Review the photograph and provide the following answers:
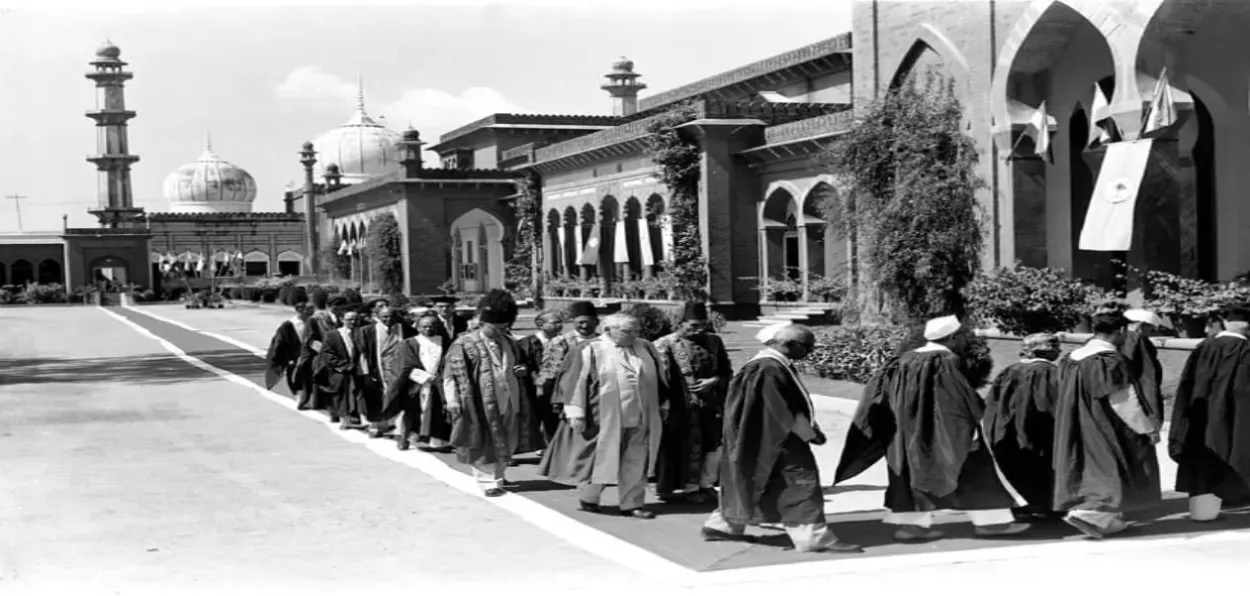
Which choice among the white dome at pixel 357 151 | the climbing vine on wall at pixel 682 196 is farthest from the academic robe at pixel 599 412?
the white dome at pixel 357 151

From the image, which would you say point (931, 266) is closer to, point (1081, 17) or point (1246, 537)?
point (1081, 17)

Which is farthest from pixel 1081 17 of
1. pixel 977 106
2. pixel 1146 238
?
pixel 1146 238

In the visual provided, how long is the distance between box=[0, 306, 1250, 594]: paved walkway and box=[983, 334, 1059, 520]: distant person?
32 centimetres

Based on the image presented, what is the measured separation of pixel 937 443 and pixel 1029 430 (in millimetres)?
877

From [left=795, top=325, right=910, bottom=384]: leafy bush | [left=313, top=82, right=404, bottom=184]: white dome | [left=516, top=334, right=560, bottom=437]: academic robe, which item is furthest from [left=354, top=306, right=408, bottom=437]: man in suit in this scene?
[left=313, top=82, right=404, bottom=184]: white dome

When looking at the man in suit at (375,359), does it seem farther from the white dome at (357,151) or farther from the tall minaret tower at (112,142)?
the tall minaret tower at (112,142)

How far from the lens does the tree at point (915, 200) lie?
17.9 m

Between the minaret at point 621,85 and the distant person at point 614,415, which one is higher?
the minaret at point 621,85

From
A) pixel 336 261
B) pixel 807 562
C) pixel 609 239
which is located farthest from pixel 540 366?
pixel 336 261

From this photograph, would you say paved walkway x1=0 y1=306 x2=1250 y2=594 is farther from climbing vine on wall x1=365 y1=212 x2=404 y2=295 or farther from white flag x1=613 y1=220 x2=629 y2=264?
climbing vine on wall x1=365 y1=212 x2=404 y2=295

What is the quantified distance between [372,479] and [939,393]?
5.05m

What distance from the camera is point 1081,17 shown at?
1844cm

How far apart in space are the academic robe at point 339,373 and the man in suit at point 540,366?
310cm

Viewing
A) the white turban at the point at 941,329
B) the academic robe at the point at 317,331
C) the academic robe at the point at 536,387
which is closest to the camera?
the white turban at the point at 941,329
